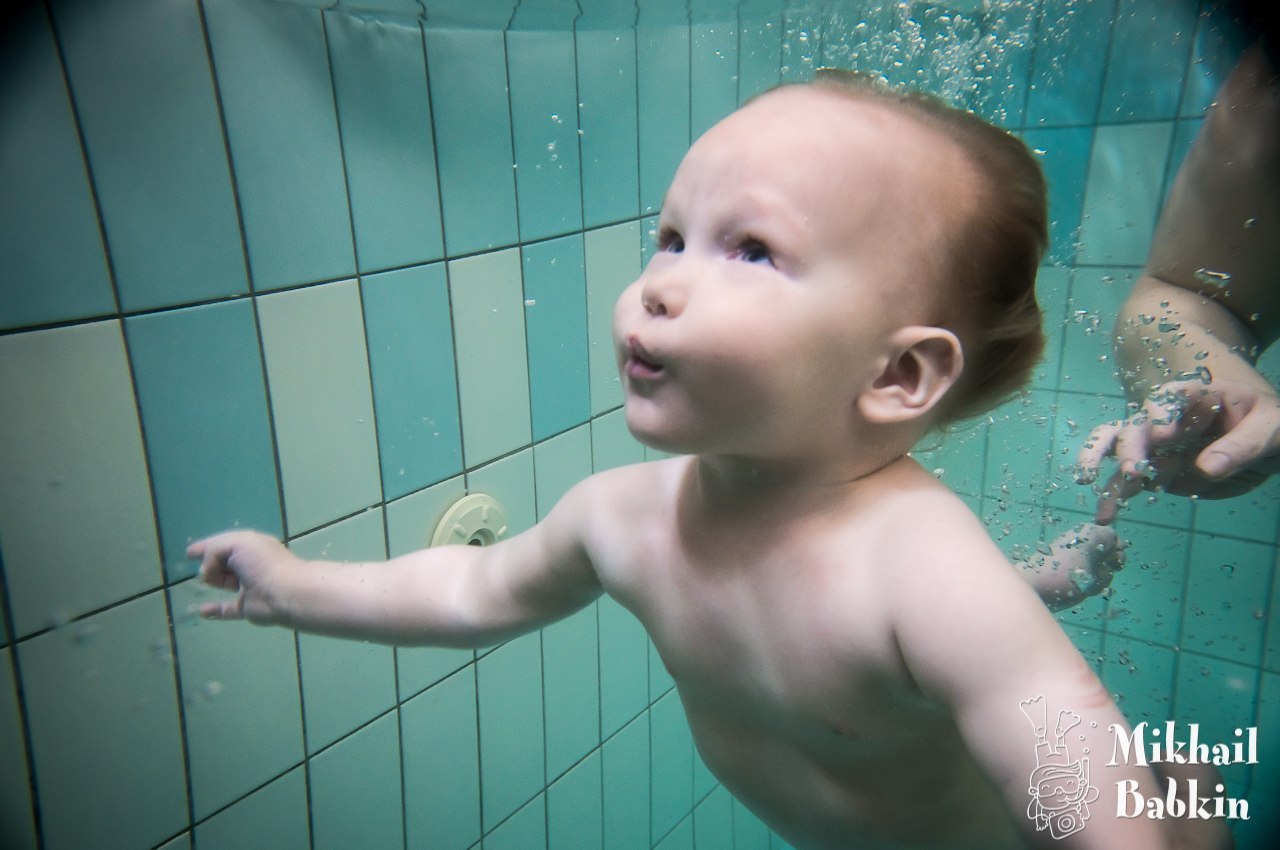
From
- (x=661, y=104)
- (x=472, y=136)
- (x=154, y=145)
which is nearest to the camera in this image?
(x=154, y=145)

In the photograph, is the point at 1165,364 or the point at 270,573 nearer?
the point at 270,573

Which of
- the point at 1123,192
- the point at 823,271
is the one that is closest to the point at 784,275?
the point at 823,271

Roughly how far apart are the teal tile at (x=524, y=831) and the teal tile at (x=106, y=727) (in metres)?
0.65

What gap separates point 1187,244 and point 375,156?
3.64 ft

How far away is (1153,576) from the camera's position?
4.82 ft

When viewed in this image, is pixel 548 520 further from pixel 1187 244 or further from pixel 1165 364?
pixel 1187 244

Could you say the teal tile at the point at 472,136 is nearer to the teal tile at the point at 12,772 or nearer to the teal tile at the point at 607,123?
the teal tile at the point at 607,123

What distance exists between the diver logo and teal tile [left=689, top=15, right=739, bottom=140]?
1219 mm

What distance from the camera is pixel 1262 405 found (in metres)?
0.94

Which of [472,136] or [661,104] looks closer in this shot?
[472,136]

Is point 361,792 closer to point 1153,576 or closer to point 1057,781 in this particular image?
point 1057,781

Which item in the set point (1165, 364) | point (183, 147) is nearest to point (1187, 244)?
point (1165, 364)

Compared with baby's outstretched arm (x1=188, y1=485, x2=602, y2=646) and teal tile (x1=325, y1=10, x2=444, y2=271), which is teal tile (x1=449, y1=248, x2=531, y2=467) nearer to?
teal tile (x1=325, y1=10, x2=444, y2=271)

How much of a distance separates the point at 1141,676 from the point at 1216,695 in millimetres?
122
